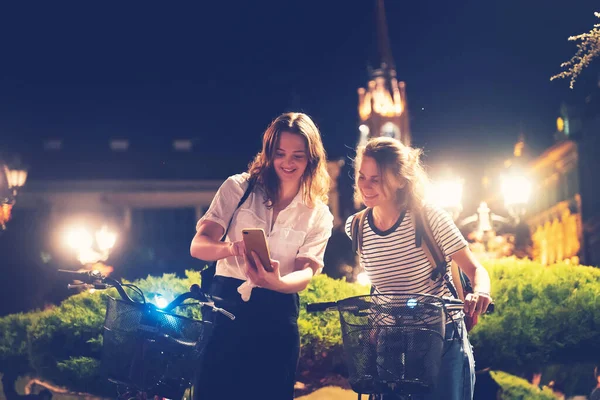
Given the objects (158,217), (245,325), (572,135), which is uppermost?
(572,135)

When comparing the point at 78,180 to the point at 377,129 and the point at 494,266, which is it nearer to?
the point at 494,266

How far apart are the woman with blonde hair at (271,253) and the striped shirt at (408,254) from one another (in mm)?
343

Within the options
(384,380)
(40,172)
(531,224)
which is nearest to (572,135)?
(531,224)

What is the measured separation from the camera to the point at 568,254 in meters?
62.0

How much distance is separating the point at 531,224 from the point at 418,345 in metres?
78.1

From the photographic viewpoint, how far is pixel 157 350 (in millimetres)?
3939

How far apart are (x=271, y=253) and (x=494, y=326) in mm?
3027

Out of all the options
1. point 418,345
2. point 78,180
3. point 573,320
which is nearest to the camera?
point 418,345

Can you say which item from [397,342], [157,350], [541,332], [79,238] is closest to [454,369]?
[397,342]

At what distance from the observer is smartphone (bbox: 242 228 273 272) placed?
12.0ft

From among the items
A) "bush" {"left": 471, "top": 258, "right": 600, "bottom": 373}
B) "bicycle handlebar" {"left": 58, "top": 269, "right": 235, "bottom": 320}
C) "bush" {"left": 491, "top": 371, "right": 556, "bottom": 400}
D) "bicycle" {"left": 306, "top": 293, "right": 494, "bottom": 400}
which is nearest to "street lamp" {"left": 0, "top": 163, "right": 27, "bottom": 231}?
"bush" {"left": 471, "top": 258, "right": 600, "bottom": 373}

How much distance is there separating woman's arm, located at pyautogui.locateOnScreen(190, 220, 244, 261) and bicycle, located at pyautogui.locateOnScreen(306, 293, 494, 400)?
0.59 metres

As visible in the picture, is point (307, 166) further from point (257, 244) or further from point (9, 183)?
point (9, 183)

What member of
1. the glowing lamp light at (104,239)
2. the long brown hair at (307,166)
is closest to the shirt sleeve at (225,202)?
the long brown hair at (307,166)
